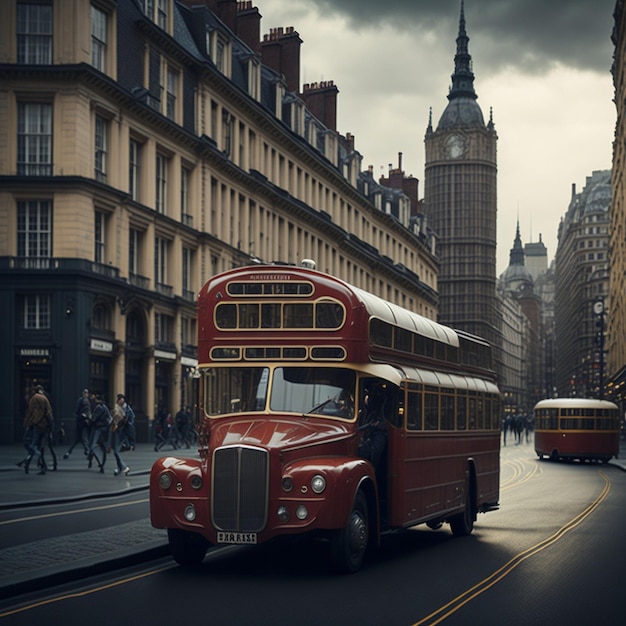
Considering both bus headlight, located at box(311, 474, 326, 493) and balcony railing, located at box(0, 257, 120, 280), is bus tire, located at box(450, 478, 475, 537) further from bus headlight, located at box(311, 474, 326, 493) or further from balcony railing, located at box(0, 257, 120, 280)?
balcony railing, located at box(0, 257, 120, 280)

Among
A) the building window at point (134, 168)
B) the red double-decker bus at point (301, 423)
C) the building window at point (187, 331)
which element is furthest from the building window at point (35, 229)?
the red double-decker bus at point (301, 423)

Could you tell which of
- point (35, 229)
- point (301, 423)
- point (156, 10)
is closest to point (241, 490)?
point (301, 423)

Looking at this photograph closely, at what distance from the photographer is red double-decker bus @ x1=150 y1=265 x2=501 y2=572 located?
11719 mm

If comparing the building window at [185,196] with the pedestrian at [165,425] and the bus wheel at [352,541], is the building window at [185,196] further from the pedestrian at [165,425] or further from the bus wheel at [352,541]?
the bus wheel at [352,541]

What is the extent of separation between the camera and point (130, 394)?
157 ft

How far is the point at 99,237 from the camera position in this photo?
4494cm

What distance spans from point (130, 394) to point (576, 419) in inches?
694

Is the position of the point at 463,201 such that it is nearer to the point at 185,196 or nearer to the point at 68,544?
the point at 185,196

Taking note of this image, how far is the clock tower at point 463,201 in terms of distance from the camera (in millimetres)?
182625

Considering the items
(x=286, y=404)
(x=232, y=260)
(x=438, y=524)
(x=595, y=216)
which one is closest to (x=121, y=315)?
(x=232, y=260)

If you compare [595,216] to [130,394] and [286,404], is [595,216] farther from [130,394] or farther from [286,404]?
[286,404]

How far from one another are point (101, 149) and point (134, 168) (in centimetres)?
333

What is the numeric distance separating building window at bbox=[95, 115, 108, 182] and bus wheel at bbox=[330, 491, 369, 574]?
112 ft

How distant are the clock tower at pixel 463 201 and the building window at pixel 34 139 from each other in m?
141
